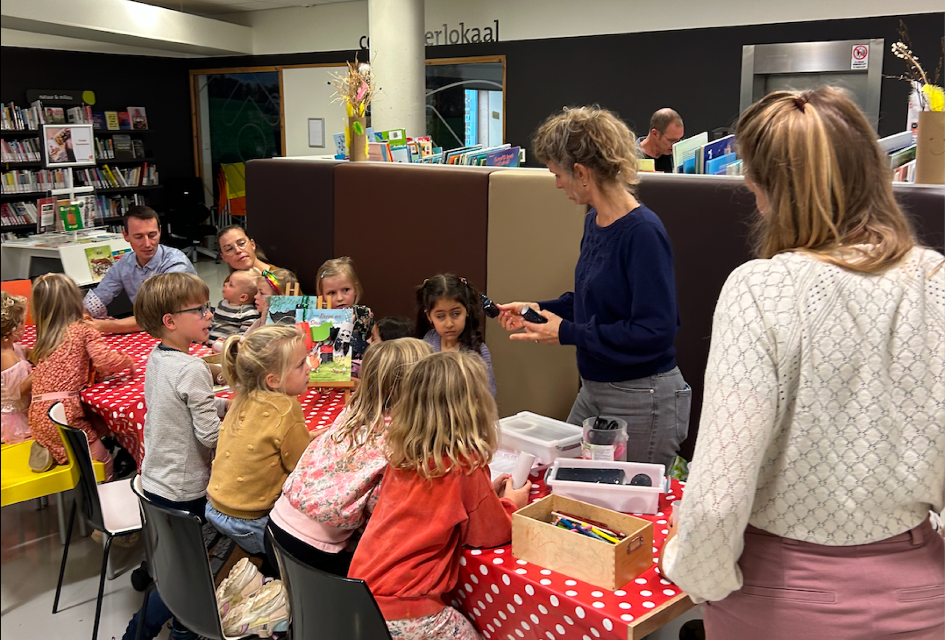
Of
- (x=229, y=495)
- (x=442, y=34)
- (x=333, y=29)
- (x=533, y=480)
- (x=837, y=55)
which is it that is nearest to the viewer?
(x=533, y=480)

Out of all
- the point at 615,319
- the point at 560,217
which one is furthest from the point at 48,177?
the point at 615,319

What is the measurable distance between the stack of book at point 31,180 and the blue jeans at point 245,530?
374 inches

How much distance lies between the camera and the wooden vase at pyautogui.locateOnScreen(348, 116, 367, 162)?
4.27m

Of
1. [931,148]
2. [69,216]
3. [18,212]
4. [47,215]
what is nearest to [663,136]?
[931,148]

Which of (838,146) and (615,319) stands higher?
(838,146)

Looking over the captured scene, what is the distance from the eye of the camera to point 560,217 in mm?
3311

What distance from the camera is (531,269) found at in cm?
344

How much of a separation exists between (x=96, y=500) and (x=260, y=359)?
0.94 m

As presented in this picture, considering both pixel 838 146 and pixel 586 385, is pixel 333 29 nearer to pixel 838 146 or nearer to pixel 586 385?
pixel 586 385

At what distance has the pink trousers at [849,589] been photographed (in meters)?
1.29

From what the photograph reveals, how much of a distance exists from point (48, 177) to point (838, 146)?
38.7 feet

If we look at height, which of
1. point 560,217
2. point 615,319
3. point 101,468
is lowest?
point 101,468

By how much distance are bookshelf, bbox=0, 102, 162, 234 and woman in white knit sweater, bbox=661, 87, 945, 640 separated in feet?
32.0

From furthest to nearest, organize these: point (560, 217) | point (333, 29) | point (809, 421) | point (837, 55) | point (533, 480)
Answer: point (333, 29) < point (837, 55) < point (560, 217) < point (533, 480) < point (809, 421)
